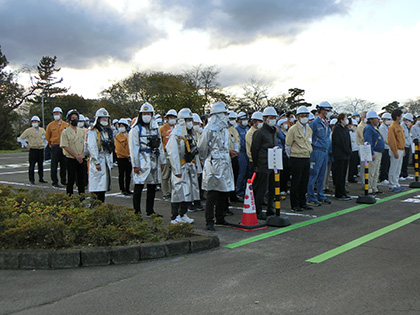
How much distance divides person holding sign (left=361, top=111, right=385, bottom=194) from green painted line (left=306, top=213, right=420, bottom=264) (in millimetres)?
3284

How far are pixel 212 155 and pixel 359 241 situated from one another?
2774mm

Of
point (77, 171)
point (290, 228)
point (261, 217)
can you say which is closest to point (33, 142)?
point (77, 171)

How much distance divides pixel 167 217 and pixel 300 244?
128 inches

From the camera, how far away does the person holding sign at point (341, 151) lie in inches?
408

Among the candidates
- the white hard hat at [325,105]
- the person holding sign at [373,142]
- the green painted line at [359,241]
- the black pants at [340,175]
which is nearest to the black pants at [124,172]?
the white hard hat at [325,105]

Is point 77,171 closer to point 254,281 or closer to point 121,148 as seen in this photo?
point 121,148

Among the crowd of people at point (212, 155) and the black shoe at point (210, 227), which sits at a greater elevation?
the crowd of people at point (212, 155)

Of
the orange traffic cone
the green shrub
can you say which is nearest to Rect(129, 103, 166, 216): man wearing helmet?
the green shrub

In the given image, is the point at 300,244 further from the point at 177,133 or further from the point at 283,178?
the point at 283,178

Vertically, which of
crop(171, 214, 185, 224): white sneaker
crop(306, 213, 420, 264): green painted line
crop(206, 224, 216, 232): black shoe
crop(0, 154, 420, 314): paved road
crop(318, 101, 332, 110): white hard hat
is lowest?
crop(0, 154, 420, 314): paved road

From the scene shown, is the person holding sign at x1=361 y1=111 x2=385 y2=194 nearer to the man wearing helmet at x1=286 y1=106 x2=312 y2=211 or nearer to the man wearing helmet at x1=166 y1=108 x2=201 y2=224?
the man wearing helmet at x1=286 y1=106 x2=312 y2=211

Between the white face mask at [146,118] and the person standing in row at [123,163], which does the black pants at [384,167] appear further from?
the white face mask at [146,118]

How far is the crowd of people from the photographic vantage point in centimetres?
729

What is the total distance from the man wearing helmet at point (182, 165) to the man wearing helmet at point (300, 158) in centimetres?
249
